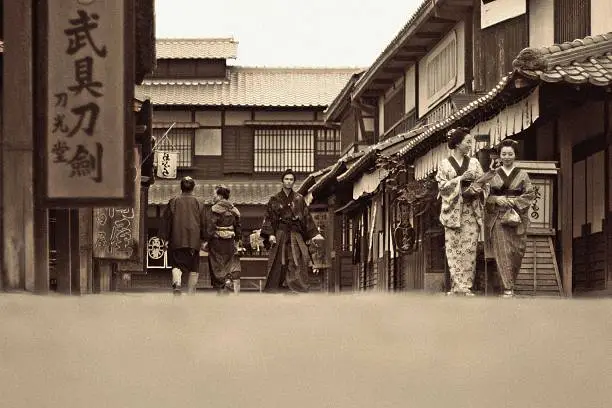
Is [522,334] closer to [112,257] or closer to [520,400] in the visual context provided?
[520,400]

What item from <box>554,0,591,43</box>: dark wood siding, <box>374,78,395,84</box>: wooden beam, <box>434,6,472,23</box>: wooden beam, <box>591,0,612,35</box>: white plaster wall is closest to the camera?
<box>591,0,612,35</box>: white plaster wall

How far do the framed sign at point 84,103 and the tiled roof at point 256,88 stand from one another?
33.3 meters

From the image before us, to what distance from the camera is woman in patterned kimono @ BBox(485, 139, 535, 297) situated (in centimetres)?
1641

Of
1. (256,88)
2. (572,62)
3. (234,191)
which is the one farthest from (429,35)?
(256,88)

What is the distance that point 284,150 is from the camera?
48562 mm

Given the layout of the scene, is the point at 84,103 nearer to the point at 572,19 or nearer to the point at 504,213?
the point at 504,213

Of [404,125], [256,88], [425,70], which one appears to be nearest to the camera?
[425,70]

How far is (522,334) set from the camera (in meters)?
7.32

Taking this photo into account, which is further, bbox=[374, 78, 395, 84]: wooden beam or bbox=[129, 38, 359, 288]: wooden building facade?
bbox=[129, 38, 359, 288]: wooden building facade

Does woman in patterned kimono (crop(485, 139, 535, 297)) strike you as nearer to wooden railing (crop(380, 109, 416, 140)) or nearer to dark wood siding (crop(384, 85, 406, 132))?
wooden railing (crop(380, 109, 416, 140))

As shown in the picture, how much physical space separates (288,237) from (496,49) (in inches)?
208

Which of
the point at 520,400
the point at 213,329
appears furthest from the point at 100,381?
the point at 520,400

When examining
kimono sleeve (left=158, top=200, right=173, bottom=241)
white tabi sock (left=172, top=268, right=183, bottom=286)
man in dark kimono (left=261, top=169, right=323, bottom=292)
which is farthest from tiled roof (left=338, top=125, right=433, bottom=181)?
white tabi sock (left=172, top=268, right=183, bottom=286)

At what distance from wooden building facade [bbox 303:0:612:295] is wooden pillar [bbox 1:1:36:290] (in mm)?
6479
